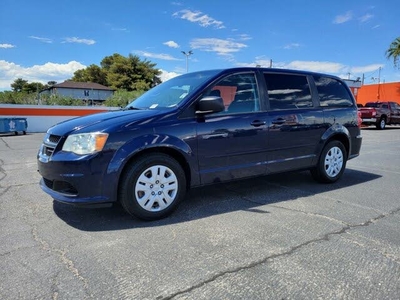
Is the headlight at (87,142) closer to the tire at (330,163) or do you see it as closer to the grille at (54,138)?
the grille at (54,138)

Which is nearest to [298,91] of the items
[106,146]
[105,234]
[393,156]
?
[106,146]

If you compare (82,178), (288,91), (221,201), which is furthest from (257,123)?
(82,178)

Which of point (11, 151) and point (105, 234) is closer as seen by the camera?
point (105, 234)

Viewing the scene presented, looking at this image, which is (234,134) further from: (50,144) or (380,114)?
(380,114)

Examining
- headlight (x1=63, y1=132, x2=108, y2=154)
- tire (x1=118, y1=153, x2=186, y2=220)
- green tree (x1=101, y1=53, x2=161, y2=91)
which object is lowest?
tire (x1=118, y1=153, x2=186, y2=220)

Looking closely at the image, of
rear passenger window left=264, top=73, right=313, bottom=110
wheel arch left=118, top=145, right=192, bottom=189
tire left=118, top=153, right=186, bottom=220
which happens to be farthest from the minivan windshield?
rear passenger window left=264, top=73, right=313, bottom=110

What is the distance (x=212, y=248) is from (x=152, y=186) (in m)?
1.03

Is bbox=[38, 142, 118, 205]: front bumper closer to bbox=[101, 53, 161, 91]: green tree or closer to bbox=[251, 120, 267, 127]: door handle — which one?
bbox=[251, 120, 267, 127]: door handle

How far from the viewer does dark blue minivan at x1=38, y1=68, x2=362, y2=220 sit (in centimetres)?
349

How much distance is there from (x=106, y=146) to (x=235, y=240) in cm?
163

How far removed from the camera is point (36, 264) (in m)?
2.77

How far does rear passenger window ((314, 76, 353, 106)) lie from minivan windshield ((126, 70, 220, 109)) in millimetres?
2043

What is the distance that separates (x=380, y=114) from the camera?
2153 cm

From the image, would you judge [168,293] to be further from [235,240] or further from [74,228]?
[74,228]
